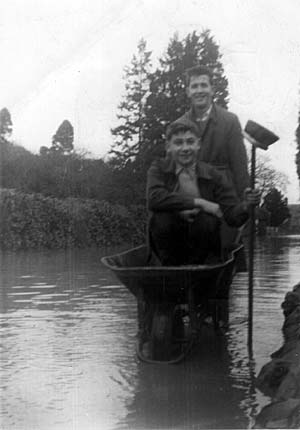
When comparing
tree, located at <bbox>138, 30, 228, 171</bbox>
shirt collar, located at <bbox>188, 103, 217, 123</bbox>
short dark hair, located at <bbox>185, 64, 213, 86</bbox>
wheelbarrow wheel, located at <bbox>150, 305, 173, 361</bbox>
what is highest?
tree, located at <bbox>138, 30, 228, 171</bbox>

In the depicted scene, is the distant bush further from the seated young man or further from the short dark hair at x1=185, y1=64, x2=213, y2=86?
the seated young man

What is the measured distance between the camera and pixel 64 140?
21.6 metres

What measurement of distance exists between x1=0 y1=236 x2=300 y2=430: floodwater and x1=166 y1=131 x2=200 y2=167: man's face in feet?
4.37

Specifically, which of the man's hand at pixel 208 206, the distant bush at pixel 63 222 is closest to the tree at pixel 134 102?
the distant bush at pixel 63 222

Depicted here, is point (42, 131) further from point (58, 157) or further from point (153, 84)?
point (58, 157)

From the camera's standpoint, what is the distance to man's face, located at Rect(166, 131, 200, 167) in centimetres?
500

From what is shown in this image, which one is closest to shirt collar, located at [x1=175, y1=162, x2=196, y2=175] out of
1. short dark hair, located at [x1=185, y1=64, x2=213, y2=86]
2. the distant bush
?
short dark hair, located at [x1=185, y1=64, x2=213, y2=86]

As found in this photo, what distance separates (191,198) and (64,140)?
55.9ft

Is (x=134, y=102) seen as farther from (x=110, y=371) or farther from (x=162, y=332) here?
(x=110, y=371)

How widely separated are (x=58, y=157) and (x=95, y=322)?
47.0 feet

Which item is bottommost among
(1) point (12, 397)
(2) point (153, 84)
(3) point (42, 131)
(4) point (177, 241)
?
(1) point (12, 397)

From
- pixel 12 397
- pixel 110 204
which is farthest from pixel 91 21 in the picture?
pixel 110 204

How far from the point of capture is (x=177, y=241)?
4.95 m

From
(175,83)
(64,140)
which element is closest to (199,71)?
(175,83)
